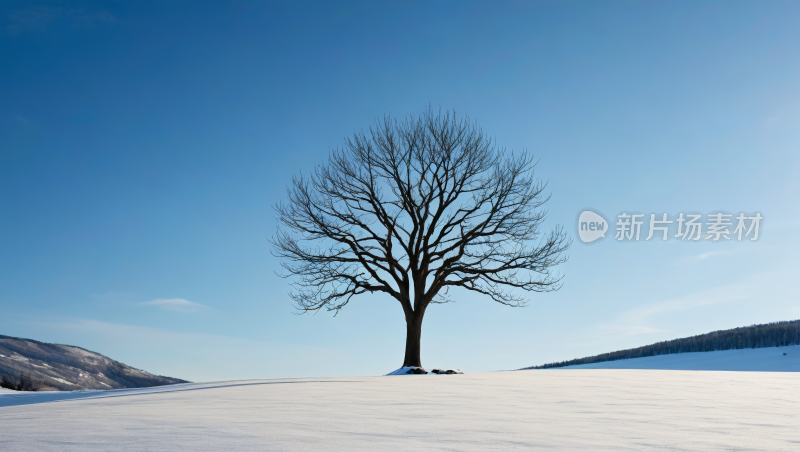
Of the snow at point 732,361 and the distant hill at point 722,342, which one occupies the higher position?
the distant hill at point 722,342

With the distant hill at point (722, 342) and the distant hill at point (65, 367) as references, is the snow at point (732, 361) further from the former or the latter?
the distant hill at point (65, 367)

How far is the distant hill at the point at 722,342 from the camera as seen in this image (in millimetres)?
20016

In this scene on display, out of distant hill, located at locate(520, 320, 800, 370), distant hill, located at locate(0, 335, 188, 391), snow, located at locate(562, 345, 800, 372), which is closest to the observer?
distant hill, located at locate(0, 335, 188, 391)

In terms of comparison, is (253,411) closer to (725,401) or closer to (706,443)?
(706,443)

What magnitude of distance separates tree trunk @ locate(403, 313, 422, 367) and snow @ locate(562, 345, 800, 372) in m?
6.44

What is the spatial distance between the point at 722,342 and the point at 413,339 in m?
13.7

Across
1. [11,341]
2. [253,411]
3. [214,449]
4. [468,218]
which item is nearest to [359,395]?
[253,411]

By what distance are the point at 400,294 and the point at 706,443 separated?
1308 centimetres

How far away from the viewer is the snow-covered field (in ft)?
9.90

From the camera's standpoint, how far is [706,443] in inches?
122

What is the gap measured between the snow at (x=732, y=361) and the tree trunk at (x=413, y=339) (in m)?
6.44

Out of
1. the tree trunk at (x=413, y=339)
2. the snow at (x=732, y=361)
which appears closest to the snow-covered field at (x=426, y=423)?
the tree trunk at (x=413, y=339)

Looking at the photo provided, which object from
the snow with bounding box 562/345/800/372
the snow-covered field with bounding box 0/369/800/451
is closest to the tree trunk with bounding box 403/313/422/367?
the snow with bounding box 562/345/800/372

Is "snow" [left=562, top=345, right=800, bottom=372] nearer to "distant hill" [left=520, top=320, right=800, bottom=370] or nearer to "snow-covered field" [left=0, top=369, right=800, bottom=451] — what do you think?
"distant hill" [left=520, top=320, right=800, bottom=370]
